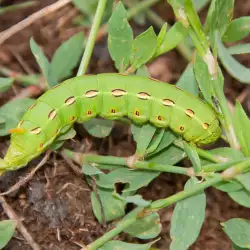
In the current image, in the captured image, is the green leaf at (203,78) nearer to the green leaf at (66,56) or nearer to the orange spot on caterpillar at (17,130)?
the green leaf at (66,56)

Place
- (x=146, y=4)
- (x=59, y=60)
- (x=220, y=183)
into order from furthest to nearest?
(x=146, y=4) → (x=59, y=60) → (x=220, y=183)

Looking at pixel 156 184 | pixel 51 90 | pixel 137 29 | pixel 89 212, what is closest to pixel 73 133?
pixel 51 90

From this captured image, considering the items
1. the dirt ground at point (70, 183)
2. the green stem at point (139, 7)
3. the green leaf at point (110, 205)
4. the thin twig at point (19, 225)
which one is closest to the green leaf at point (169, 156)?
the green leaf at point (110, 205)

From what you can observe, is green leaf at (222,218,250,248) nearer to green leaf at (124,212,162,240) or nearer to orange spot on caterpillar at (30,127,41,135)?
green leaf at (124,212,162,240)

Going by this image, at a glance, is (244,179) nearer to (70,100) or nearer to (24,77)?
(70,100)

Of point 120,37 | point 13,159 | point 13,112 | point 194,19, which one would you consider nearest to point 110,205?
point 13,159

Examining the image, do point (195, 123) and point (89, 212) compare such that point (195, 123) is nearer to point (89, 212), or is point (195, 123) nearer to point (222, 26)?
point (222, 26)

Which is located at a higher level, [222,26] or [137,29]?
[222,26]

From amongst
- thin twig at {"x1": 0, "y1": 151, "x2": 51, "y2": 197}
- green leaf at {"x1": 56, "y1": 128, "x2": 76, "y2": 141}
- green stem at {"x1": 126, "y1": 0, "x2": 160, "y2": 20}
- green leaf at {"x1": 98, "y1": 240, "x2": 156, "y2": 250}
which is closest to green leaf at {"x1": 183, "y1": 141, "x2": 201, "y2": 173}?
green leaf at {"x1": 98, "y1": 240, "x2": 156, "y2": 250}
